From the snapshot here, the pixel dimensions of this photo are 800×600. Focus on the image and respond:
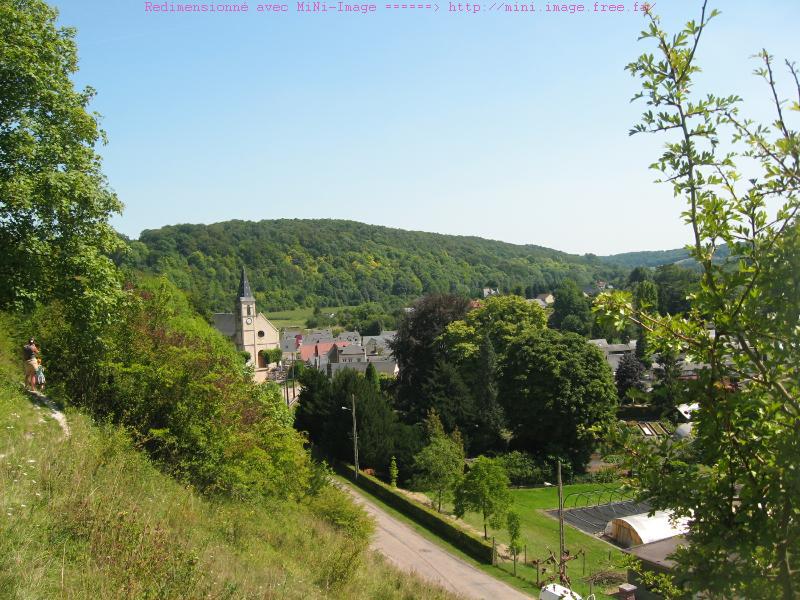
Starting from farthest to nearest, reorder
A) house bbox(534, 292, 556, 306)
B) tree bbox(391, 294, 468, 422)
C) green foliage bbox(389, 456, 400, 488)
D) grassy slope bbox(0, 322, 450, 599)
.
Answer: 1. house bbox(534, 292, 556, 306)
2. tree bbox(391, 294, 468, 422)
3. green foliage bbox(389, 456, 400, 488)
4. grassy slope bbox(0, 322, 450, 599)

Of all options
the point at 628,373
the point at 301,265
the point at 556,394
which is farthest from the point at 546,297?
the point at 556,394

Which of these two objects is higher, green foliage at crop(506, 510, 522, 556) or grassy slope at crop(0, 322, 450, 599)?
grassy slope at crop(0, 322, 450, 599)

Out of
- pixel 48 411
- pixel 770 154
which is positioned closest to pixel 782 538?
pixel 770 154

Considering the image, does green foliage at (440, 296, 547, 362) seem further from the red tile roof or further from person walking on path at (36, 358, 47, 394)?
the red tile roof

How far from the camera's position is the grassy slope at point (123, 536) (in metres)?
5.76

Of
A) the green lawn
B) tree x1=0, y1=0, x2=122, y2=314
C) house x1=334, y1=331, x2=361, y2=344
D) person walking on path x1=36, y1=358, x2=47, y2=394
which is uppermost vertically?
tree x1=0, y1=0, x2=122, y2=314

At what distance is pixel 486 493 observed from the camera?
24.0 meters

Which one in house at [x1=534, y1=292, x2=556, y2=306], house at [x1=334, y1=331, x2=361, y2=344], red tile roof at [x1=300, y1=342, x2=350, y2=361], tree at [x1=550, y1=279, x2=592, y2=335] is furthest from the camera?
house at [x1=534, y1=292, x2=556, y2=306]

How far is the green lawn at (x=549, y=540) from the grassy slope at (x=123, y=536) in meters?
9.87

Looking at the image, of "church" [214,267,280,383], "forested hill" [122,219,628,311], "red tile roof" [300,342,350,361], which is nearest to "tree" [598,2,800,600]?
"church" [214,267,280,383]

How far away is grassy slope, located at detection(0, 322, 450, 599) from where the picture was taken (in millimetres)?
5758

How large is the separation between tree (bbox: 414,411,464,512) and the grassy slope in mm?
14512

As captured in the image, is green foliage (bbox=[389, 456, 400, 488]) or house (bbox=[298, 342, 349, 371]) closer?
green foliage (bbox=[389, 456, 400, 488])

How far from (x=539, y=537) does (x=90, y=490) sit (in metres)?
21.3
